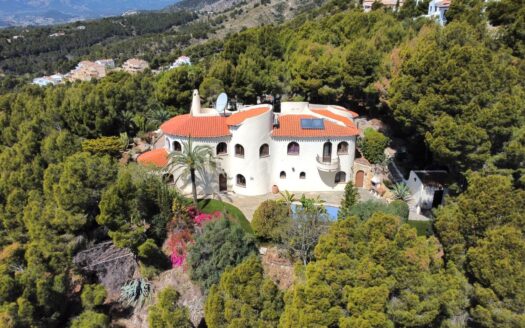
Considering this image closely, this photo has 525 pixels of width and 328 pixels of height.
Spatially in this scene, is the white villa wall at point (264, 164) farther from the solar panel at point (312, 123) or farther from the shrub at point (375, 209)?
the shrub at point (375, 209)

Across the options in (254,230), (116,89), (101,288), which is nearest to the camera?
(101,288)

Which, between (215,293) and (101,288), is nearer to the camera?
(215,293)

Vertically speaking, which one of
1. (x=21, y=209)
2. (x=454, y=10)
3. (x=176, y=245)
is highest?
(x=454, y=10)

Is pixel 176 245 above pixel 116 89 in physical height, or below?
below

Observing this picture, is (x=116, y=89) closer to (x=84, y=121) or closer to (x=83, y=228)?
(x=84, y=121)

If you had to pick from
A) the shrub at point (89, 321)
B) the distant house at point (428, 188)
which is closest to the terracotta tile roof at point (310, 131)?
the distant house at point (428, 188)

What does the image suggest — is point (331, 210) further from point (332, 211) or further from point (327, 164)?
point (327, 164)

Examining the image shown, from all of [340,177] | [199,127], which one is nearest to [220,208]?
[199,127]

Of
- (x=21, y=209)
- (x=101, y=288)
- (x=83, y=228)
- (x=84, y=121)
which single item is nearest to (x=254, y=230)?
(x=101, y=288)
